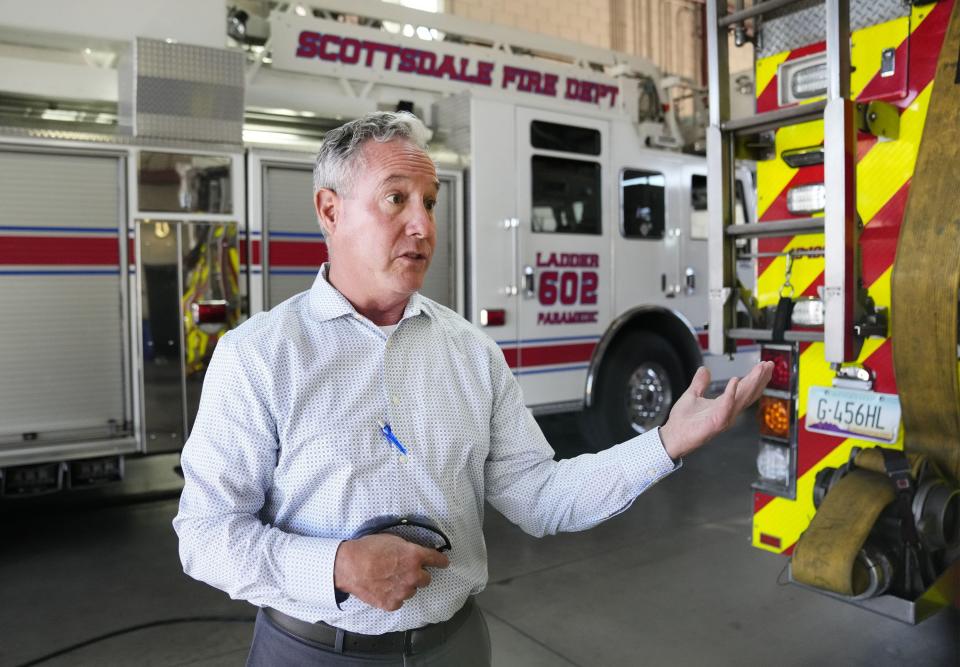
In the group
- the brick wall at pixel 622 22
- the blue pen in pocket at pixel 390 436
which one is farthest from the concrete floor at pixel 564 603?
the brick wall at pixel 622 22

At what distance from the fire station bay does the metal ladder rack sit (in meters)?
0.01

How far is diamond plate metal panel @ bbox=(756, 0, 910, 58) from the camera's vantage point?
2.71 m

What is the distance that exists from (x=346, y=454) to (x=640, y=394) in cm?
528

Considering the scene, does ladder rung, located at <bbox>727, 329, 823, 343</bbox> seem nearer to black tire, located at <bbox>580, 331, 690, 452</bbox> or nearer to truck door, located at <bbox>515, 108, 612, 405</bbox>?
truck door, located at <bbox>515, 108, 612, 405</bbox>

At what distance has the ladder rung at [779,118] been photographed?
2.43 metres

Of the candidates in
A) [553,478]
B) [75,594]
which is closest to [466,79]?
[75,594]

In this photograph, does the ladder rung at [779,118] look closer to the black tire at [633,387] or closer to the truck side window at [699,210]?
the black tire at [633,387]

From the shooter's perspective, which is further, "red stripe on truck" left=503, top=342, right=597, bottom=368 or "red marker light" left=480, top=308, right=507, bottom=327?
"red stripe on truck" left=503, top=342, right=597, bottom=368

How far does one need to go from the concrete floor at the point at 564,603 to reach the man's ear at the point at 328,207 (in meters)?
2.10

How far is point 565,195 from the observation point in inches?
236

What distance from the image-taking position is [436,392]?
1663 mm

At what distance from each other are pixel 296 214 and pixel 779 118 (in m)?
3.10

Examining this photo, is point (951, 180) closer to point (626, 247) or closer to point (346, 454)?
point (346, 454)

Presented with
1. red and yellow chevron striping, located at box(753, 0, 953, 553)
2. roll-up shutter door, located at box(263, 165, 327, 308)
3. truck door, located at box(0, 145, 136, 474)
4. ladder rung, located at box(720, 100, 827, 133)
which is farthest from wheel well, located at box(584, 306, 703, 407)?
ladder rung, located at box(720, 100, 827, 133)
